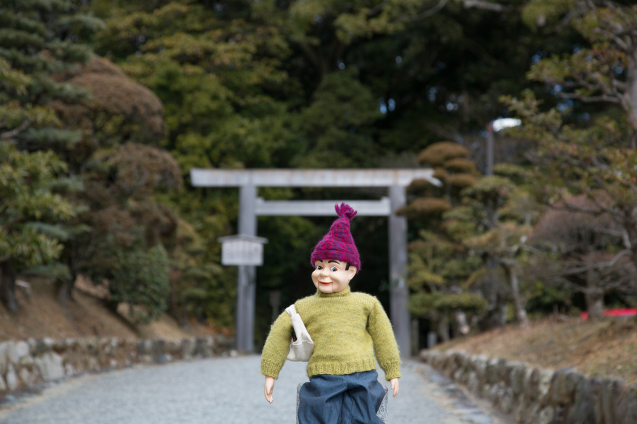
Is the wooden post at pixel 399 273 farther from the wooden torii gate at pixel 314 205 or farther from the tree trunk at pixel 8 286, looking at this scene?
the tree trunk at pixel 8 286

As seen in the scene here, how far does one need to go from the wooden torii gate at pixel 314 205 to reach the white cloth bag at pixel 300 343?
11434 millimetres

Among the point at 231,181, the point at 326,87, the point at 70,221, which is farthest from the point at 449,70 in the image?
the point at 70,221

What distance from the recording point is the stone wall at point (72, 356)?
6.58 meters

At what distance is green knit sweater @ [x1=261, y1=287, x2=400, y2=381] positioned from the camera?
3043 millimetres

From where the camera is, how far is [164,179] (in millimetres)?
10203

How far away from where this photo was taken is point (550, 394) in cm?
459

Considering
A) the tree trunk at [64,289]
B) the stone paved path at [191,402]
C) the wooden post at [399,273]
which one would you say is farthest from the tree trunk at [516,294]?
the tree trunk at [64,289]

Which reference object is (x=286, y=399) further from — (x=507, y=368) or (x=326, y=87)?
(x=326, y=87)

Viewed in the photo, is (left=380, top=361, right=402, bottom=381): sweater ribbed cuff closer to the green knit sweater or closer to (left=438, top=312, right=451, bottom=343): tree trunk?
the green knit sweater

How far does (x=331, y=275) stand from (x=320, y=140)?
15.5 m

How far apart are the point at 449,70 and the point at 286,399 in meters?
15.1

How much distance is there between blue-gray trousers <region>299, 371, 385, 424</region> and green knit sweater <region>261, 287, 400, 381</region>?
0.04 metres

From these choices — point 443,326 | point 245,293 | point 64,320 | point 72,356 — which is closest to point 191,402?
point 72,356

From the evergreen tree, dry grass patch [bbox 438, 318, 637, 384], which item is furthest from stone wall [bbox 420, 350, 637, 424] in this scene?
the evergreen tree
